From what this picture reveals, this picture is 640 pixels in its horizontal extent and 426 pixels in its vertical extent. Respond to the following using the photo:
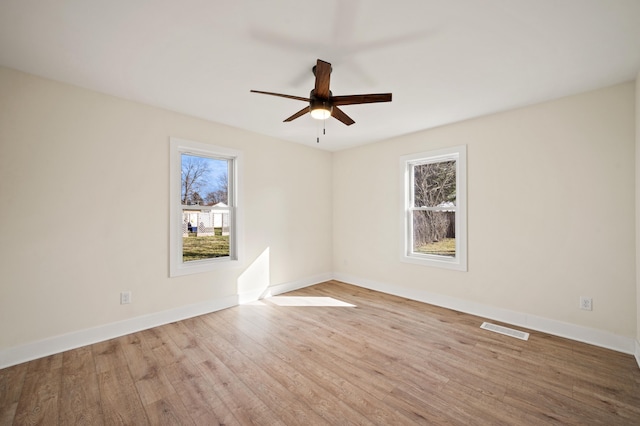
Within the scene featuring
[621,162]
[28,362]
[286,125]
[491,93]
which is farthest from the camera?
[286,125]

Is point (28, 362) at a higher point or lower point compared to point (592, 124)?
lower

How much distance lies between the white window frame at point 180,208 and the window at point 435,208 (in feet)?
8.40

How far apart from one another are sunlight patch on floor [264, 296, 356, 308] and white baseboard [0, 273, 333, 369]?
0.30 m

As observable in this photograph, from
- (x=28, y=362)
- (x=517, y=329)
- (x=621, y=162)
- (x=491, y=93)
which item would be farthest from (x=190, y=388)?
(x=621, y=162)

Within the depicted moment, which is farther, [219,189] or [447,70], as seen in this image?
[219,189]

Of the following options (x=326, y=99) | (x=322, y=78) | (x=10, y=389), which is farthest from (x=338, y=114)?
(x=10, y=389)

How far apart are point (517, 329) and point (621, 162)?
1.98m

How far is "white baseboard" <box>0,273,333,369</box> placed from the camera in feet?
7.78

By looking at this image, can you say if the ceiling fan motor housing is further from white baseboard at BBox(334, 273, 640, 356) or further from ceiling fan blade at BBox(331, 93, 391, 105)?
white baseboard at BBox(334, 273, 640, 356)

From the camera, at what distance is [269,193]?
4340 millimetres

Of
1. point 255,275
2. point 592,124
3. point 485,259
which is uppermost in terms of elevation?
point 592,124

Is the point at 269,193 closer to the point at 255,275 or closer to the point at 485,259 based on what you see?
the point at 255,275

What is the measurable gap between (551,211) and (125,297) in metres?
4.77

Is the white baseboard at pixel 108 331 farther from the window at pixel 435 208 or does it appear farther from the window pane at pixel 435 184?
the window pane at pixel 435 184
